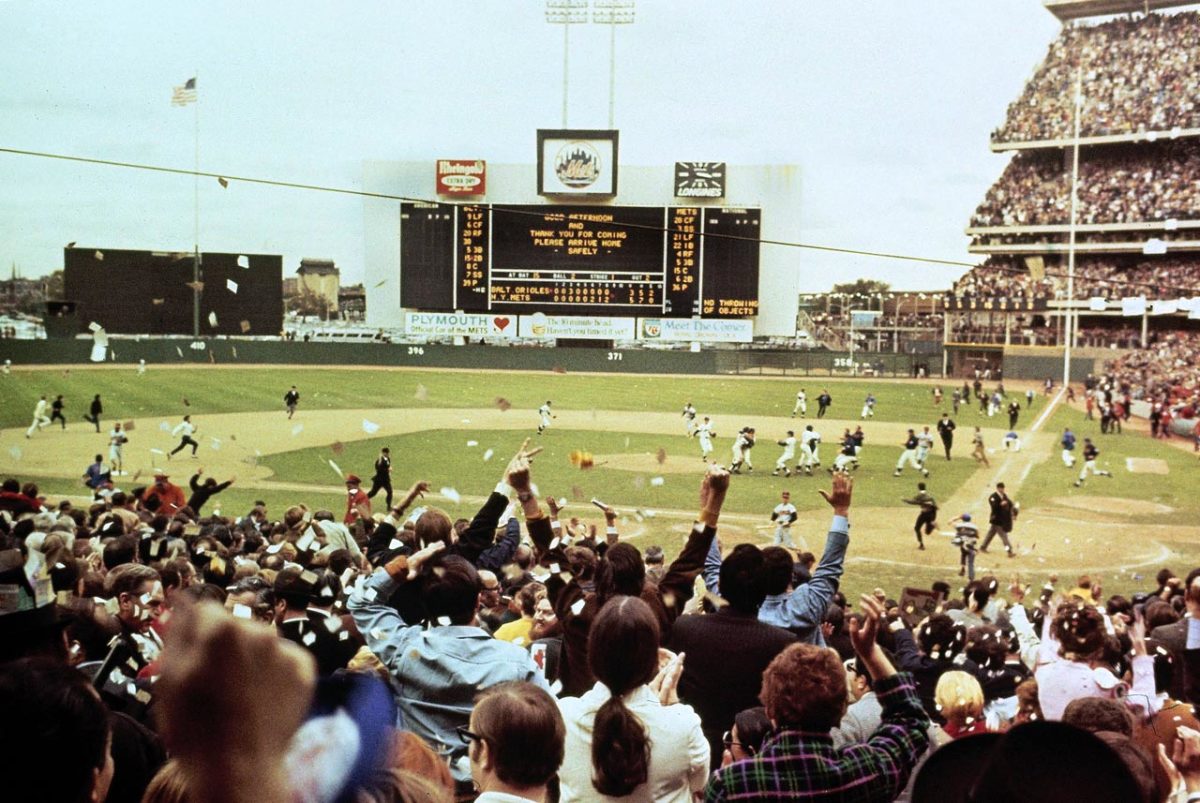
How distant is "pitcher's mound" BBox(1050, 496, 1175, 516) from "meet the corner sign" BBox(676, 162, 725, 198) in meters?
21.2

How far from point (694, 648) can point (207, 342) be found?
51985mm

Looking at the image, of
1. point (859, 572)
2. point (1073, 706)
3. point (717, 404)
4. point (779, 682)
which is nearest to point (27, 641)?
point (779, 682)

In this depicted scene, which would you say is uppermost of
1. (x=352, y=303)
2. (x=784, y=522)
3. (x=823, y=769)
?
(x=352, y=303)

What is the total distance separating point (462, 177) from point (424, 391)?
33.8 feet

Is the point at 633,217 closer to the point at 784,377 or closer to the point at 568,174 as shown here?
the point at 568,174

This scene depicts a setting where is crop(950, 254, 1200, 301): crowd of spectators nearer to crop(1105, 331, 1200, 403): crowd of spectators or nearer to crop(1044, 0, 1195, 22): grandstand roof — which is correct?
crop(1105, 331, 1200, 403): crowd of spectators

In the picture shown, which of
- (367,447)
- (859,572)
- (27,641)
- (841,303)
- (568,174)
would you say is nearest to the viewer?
(27,641)

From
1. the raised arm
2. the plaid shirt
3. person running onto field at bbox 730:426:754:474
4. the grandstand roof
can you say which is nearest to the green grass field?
person running onto field at bbox 730:426:754:474

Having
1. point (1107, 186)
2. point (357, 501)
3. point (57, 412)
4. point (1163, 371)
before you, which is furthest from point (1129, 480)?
point (57, 412)

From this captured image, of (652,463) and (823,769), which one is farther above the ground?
(823,769)

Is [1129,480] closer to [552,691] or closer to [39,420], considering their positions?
[552,691]

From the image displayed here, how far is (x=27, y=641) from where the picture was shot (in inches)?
142

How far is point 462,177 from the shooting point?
47000mm

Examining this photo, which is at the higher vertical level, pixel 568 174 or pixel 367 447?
pixel 568 174
